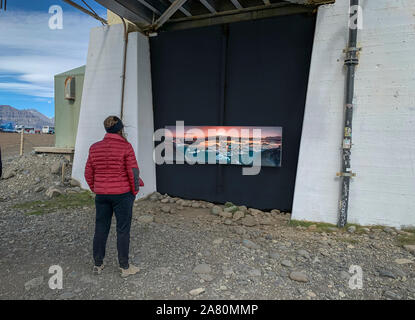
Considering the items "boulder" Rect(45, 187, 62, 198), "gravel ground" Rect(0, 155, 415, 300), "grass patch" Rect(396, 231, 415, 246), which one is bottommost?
"gravel ground" Rect(0, 155, 415, 300)

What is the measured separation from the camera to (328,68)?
191 inches

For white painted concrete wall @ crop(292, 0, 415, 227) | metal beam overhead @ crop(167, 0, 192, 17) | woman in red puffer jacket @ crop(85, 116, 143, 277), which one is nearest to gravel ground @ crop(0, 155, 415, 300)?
white painted concrete wall @ crop(292, 0, 415, 227)

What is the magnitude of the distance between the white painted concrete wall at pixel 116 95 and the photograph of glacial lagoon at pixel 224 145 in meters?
0.64

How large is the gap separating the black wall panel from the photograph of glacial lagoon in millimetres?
150

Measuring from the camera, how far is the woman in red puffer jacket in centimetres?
278

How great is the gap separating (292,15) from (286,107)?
185 centimetres

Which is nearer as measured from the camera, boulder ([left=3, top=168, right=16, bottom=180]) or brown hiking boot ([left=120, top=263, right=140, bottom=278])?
brown hiking boot ([left=120, top=263, right=140, bottom=278])

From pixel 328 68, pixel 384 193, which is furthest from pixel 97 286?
pixel 328 68

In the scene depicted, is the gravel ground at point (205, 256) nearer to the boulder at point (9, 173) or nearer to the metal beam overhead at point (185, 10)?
the boulder at point (9, 173)

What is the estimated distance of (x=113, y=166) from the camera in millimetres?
2783

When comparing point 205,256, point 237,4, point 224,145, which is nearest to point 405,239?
point 205,256

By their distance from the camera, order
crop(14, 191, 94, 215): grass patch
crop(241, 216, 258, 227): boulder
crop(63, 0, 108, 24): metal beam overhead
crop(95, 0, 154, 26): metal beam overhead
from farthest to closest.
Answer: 1. crop(14, 191, 94, 215): grass patch
2. crop(63, 0, 108, 24): metal beam overhead
3. crop(95, 0, 154, 26): metal beam overhead
4. crop(241, 216, 258, 227): boulder

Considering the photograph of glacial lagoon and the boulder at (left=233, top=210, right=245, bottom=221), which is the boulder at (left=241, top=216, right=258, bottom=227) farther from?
the photograph of glacial lagoon

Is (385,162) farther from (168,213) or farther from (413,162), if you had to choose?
(168,213)
